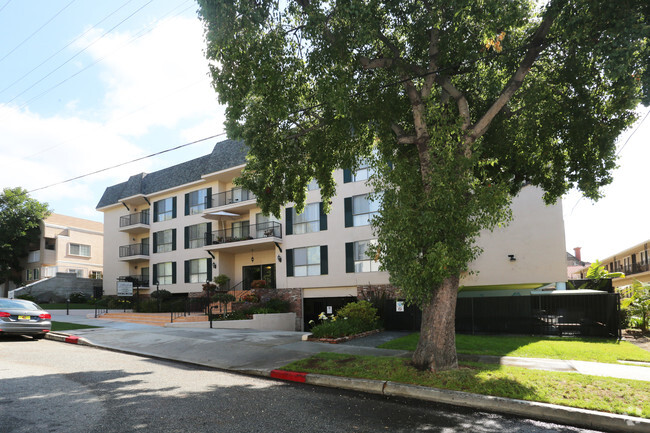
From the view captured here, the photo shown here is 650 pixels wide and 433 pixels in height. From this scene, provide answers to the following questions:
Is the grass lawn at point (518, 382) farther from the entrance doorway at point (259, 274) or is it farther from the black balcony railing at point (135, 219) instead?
the black balcony railing at point (135, 219)

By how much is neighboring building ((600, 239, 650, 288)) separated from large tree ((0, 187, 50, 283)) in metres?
55.4

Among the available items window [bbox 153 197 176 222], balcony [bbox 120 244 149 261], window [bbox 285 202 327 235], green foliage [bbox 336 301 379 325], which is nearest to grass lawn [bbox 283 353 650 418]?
green foliage [bbox 336 301 379 325]

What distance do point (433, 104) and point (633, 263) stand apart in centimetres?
4526

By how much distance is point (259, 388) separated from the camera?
8070mm

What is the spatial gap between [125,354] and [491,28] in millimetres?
12470

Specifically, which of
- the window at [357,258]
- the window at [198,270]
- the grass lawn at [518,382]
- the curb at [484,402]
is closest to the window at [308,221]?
the window at [357,258]

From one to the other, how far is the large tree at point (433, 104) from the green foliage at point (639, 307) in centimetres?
689

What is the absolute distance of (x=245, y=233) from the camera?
97.9 ft

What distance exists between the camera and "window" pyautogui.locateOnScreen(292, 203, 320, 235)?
85.2 feet

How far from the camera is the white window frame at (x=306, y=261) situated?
25.6 metres

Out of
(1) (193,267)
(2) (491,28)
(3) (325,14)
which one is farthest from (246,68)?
(1) (193,267)

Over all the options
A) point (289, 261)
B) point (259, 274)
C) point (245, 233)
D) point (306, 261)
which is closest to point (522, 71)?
point (306, 261)

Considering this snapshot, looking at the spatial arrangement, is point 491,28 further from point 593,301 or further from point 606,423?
point 593,301

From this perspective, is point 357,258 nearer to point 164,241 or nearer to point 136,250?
point 164,241
